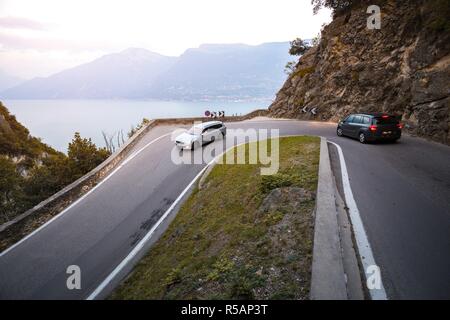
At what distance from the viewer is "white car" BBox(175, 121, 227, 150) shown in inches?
855

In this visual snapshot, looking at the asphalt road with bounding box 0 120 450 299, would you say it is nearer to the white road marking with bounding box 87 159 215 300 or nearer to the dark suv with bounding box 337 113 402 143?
the white road marking with bounding box 87 159 215 300

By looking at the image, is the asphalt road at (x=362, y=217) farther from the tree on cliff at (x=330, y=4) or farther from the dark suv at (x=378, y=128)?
the tree on cliff at (x=330, y=4)

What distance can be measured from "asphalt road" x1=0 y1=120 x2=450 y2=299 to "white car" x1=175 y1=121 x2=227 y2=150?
2454 mm

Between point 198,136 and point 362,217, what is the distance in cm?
1575

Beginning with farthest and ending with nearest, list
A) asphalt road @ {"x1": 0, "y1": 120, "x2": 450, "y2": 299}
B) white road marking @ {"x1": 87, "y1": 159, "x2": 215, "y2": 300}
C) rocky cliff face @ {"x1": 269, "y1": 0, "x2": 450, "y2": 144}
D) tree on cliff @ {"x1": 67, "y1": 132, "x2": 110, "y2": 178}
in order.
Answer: tree on cliff @ {"x1": 67, "y1": 132, "x2": 110, "y2": 178} → rocky cliff face @ {"x1": 269, "y1": 0, "x2": 450, "y2": 144} → white road marking @ {"x1": 87, "y1": 159, "x2": 215, "y2": 300} → asphalt road @ {"x1": 0, "y1": 120, "x2": 450, "y2": 299}

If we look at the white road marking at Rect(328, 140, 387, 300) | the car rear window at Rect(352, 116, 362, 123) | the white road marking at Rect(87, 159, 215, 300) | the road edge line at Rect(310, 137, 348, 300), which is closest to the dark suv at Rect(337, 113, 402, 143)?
the car rear window at Rect(352, 116, 362, 123)

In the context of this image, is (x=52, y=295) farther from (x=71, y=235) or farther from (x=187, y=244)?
(x=187, y=244)

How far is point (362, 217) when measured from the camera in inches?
316

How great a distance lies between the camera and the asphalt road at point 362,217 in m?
6.32

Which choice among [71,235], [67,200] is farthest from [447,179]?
[67,200]

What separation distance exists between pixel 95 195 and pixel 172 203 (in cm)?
494

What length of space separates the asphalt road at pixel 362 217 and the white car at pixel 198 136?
245 cm
